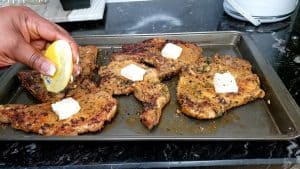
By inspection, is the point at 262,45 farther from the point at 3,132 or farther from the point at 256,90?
→ the point at 3,132

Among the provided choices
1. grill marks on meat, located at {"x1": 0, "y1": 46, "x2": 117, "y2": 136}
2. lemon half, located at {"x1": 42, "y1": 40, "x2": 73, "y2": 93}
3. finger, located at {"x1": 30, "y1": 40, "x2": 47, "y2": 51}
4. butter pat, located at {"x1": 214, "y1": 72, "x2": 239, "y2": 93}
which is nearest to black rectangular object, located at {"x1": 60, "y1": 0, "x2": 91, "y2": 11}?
finger, located at {"x1": 30, "y1": 40, "x2": 47, "y2": 51}

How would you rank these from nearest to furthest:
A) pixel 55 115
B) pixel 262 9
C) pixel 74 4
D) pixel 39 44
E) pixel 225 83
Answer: pixel 55 115 → pixel 225 83 → pixel 39 44 → pixel 262 9 → pixel 74 4

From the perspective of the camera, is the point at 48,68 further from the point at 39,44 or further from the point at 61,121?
the point at 39,44

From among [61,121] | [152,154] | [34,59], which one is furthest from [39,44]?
[152,154]

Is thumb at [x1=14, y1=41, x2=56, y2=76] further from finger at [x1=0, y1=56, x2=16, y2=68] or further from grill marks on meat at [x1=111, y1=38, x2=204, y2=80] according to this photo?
grill marks on meat at [x1=111, y1=38, x2=204, y2=80]

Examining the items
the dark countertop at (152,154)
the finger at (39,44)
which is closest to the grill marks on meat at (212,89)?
the dark countertop at (152,154)

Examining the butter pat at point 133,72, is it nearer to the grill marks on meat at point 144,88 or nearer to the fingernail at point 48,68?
the grill marks on meat at point 144,88

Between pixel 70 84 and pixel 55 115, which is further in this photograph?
pixel 70 84

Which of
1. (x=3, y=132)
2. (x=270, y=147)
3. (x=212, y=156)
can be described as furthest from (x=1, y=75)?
(x=270, y=147)
